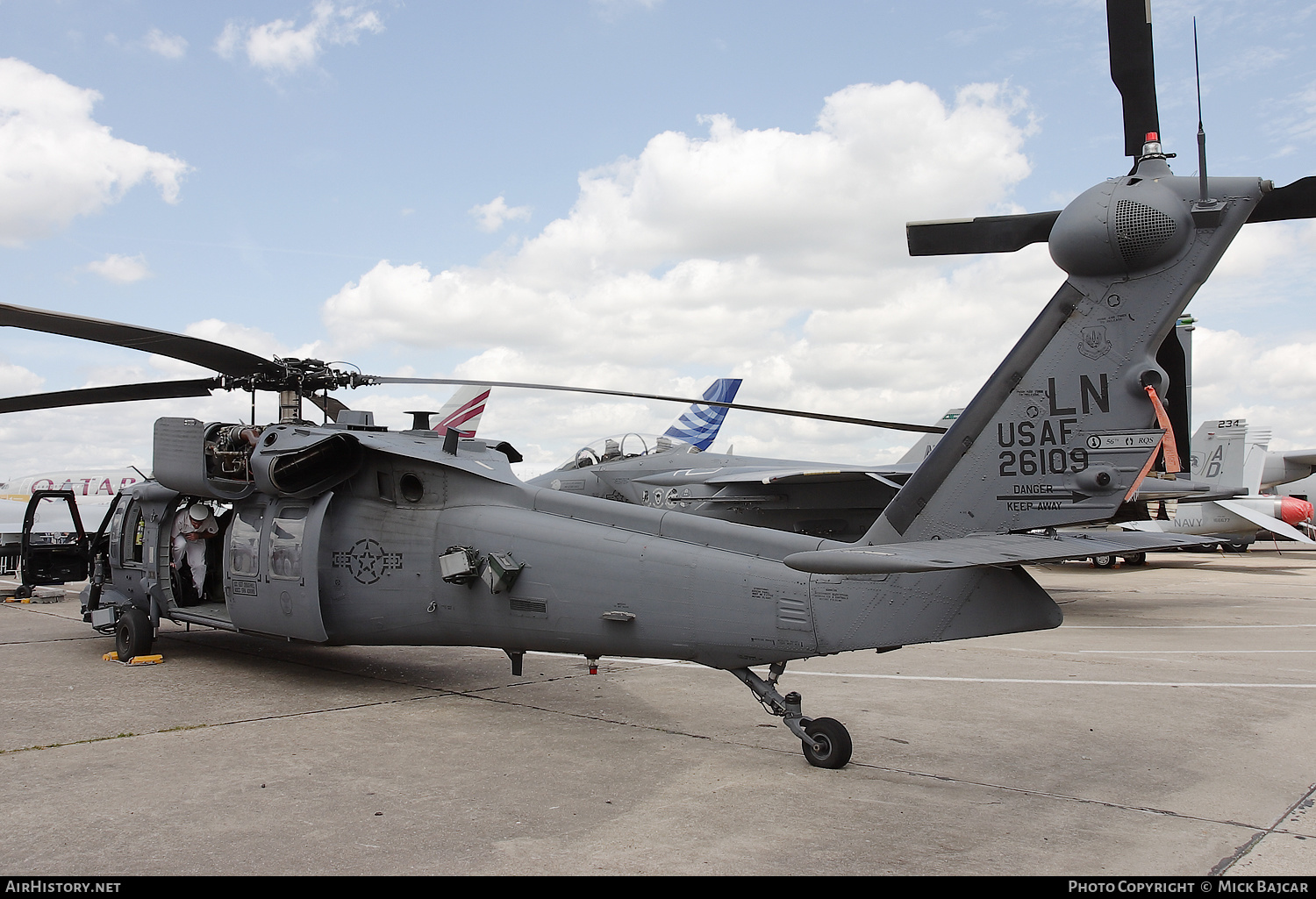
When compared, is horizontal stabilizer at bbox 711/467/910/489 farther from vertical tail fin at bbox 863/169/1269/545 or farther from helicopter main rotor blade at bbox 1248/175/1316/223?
helicopter main rotor blade at bbox 1248/175/1316/223

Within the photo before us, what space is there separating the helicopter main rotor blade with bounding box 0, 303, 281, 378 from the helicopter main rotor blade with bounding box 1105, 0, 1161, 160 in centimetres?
731

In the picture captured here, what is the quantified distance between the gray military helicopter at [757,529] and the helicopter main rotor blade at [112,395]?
0.13ft

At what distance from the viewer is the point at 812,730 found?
18.8 feet

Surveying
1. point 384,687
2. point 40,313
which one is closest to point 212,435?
point 40,313

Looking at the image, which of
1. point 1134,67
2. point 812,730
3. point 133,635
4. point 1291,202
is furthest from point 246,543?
point 1291,202

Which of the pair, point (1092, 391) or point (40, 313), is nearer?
point (1092, 391)

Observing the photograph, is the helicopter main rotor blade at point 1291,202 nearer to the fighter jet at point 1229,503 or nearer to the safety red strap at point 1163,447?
the safety red strap at point 1163,447

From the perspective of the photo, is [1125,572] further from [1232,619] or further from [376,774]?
[376,774]

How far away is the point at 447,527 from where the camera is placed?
754cm

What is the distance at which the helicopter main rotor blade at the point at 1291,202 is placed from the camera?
4.57 meters

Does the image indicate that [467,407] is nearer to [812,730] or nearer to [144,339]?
[144,339]

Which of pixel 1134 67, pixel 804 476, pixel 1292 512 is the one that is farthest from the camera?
pixel 1292 512

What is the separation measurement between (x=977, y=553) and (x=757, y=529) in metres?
1.79
